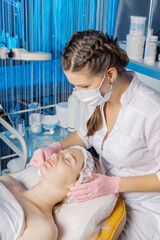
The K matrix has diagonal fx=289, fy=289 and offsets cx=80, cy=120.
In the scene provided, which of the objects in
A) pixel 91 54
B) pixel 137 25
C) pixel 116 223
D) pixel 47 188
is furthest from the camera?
pixel 137 25

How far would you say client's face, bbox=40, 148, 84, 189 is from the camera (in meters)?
1.38

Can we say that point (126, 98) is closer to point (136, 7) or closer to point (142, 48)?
point (142, 48)

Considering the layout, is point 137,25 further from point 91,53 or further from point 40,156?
point 40,156

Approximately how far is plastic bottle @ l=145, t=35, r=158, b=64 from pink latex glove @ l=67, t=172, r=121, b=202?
0.96 metres

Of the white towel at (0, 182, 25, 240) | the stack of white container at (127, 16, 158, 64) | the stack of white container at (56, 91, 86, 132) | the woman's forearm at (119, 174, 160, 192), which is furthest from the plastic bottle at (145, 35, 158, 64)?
the white towel at (0, 182, 25, 240)

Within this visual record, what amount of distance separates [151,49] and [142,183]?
3.25ft

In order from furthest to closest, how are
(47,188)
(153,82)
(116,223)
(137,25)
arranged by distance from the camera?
(153,82) → (137,25) → (47,188) → (116,223)

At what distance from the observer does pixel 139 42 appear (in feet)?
6.33

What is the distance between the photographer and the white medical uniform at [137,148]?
123 cm

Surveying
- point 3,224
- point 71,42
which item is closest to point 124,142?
point 71,42

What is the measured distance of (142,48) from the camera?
197 centimetres

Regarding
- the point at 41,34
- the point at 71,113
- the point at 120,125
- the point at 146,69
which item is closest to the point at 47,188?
the point at 120,125

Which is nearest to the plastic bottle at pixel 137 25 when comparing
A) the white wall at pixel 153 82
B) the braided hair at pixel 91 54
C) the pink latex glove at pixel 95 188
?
the white wall at pixel 153 82

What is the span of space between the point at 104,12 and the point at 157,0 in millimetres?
534
